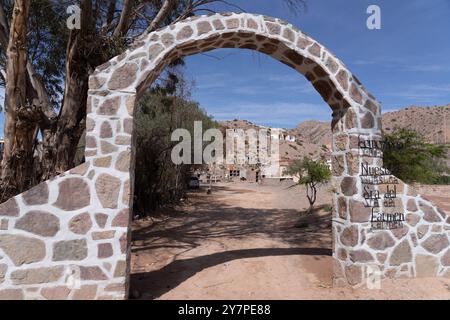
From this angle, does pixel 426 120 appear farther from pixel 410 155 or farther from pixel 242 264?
pixel 242 264

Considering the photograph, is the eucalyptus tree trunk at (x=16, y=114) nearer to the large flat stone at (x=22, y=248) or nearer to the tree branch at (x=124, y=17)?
the tree branch at (x=124, y=17)

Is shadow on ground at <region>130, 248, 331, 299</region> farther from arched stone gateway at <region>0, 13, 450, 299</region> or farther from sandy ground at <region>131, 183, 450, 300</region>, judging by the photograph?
arched stone gateway at <region>0, 13, 450, 299</region>

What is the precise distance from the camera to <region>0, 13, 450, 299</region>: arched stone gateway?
12.4 ft

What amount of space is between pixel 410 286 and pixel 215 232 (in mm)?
5810

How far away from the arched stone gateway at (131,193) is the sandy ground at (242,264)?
387 mm

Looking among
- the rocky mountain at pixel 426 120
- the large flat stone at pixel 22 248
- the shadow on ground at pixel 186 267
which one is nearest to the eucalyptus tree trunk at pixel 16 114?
the large flat stone at pixel 22 248

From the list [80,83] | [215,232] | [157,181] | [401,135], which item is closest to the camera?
[80,83]

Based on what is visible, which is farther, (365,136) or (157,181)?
(157,181)

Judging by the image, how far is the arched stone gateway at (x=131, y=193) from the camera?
12.4 ft

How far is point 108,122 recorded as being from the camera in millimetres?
4113

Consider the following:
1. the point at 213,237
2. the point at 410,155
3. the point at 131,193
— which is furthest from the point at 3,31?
the point at 410,155

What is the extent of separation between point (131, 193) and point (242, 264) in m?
2.87
